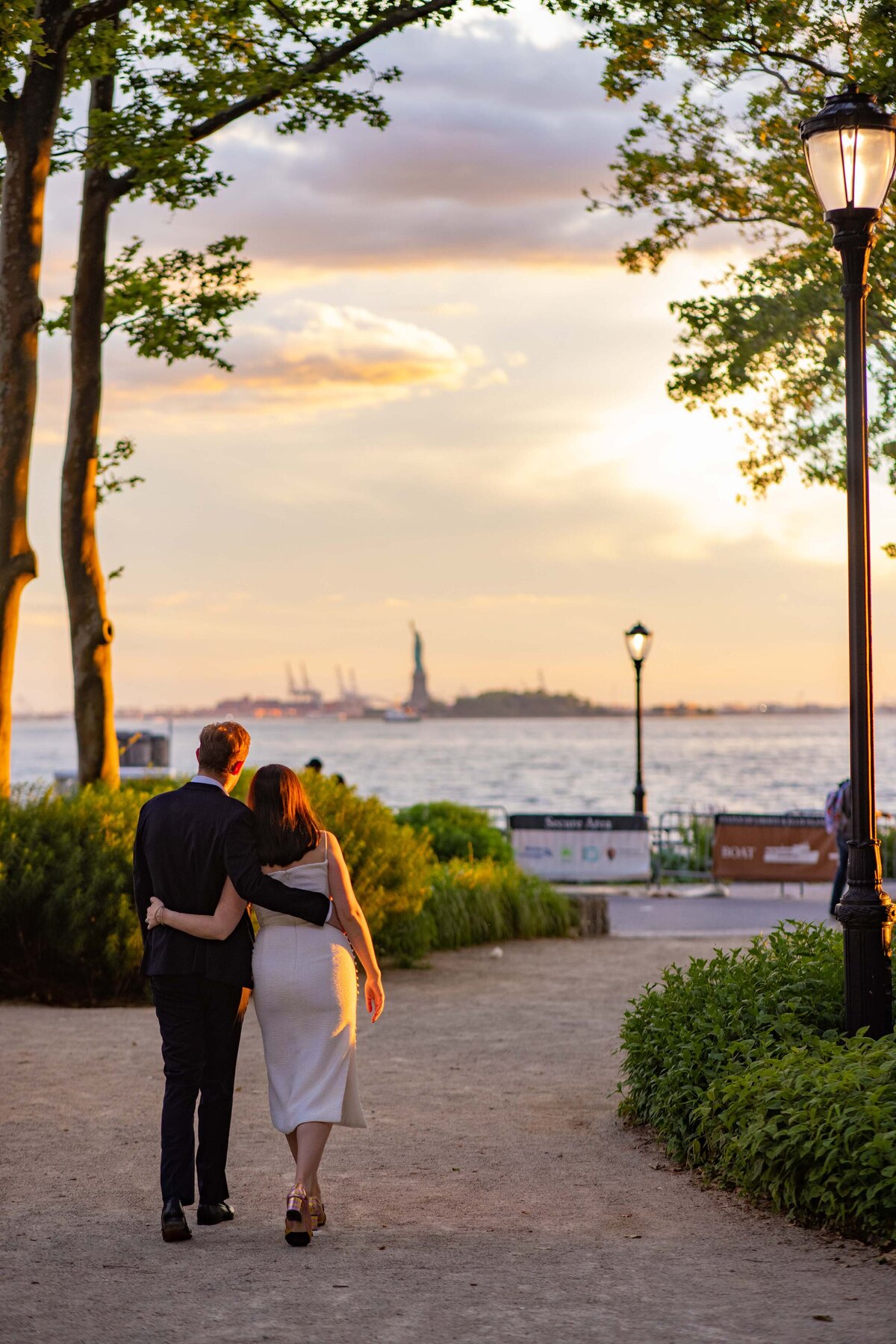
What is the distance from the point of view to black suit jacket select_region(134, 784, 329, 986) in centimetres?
562

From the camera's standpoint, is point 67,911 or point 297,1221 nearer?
point 297,1221

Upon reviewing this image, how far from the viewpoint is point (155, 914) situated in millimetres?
5691

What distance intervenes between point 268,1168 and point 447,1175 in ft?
2.70

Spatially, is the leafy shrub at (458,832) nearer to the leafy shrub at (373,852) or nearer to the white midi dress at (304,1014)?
the leafy shrub at (373,852)

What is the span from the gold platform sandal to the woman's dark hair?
1.22 metres

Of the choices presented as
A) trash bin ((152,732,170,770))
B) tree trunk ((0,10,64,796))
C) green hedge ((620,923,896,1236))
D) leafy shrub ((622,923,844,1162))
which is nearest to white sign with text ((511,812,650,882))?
tree trunk ((0,10,64,796))

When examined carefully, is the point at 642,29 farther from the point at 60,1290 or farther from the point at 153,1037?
the point at 60,1290

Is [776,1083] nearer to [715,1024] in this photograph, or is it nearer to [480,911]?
[715,1024]

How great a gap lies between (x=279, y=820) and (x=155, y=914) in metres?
0.61

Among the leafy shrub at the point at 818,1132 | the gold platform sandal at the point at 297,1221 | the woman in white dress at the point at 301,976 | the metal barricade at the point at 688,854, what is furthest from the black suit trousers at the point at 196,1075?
the metal barricade at the point at 688,854

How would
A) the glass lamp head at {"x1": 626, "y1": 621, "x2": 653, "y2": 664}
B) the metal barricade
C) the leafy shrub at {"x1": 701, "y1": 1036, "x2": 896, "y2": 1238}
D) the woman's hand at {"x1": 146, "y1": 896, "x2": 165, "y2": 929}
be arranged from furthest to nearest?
the glass lamp head at {"x1": 626, "y1": 621, "x2": 653, "y2": 664}, the metal barricade, the woman's hand at {"x1": 146, "y1": 896, "x2": 165, "y2": 929}, the leafy shrub at {"x1": 701, "y1": 1036, "x2": 896, "y2": 1238}

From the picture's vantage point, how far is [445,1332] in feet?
14.9

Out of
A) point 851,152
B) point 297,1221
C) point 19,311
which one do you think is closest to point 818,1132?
point 297,1221

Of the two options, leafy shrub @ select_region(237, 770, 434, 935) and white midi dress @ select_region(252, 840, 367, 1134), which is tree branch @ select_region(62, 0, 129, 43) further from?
white midi dress @ select_region(252, 840, 367, 1134)
